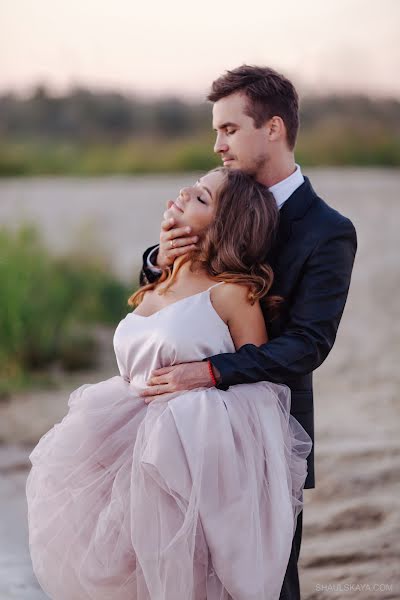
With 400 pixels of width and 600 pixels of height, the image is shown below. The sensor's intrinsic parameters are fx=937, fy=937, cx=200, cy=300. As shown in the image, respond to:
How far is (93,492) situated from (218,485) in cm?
37

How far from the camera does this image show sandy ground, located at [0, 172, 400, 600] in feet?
11.3

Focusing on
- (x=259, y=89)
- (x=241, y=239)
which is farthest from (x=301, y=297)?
(x=259, y=89)

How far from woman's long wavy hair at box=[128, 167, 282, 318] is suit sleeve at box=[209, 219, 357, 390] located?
89mm

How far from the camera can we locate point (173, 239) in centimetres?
256

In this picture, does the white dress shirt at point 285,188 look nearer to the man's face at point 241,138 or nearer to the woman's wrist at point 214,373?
the man's face at point 241,138

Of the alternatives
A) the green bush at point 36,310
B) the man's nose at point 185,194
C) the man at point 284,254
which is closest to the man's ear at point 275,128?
the man at point 284,254

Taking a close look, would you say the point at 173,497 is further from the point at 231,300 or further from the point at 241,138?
the point at 241,138

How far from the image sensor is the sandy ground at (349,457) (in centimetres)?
346

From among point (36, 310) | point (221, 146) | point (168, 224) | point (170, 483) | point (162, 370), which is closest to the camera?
point (170, 483)

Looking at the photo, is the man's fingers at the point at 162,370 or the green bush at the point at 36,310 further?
the green bush at the point at 36,310

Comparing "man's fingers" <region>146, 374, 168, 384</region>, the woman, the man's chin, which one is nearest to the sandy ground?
the woman

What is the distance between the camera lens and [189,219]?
2.54 meters

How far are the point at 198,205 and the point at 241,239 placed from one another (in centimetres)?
16

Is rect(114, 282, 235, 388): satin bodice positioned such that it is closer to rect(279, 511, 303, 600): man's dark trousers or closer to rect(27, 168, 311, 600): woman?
rect(27, 168, 311, 600): woman
